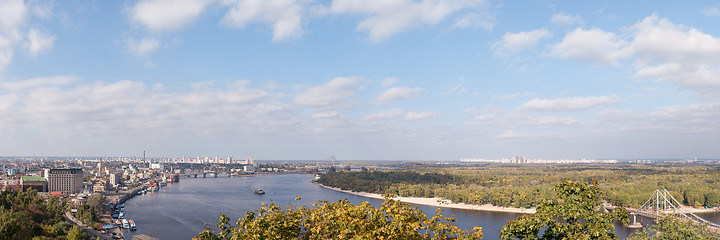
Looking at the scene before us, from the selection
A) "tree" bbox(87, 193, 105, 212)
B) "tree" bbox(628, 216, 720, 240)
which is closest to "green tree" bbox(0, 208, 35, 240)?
"tree" bbox(87, 193, 105, 212)

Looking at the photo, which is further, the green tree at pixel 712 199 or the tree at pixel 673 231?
the green tree at pixel 712 199

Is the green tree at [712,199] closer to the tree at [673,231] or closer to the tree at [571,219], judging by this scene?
the tree at [673,231]

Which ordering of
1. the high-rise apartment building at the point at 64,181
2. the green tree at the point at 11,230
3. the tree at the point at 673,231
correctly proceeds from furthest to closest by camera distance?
the high-rise apartment building at the point at 64,181
the green tree at the point at 11,230
the tree at the point at 673,231

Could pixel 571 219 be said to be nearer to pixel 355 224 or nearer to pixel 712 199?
pixel 355 224

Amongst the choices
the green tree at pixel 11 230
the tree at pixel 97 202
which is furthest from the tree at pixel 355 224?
the tree at pixel 97 202

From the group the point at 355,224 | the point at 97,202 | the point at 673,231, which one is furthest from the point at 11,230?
the point at 97,202

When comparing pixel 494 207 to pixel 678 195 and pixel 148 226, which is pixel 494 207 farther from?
pixel 148 226

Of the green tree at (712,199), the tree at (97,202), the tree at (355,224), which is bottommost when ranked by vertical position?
the green tree at (712,199)
